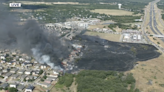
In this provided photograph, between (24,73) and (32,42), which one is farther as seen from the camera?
(32,42)

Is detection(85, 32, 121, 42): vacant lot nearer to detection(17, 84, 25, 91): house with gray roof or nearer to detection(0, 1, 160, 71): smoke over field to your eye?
detection(0, 1, 160, 71): smoke over field

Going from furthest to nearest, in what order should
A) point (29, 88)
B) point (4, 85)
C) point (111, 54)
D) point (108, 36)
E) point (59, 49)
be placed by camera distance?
point (108, 36), point (111, 54), point (59, 49), point (4, 85), point (29, 88)

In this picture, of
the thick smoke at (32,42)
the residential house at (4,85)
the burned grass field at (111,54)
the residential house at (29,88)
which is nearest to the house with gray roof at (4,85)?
the residential house at (4,85)

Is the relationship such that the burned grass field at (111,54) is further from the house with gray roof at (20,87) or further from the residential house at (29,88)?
the house with gray roof at (20,87)

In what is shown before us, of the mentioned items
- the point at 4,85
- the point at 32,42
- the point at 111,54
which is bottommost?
the point at 4,85

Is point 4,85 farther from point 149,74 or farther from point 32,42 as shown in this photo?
point 149,74

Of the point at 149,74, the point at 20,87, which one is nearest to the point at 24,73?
the point at 20,87

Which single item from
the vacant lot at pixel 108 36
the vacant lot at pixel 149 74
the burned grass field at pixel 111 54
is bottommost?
the vacant lot at pixel 149 74
